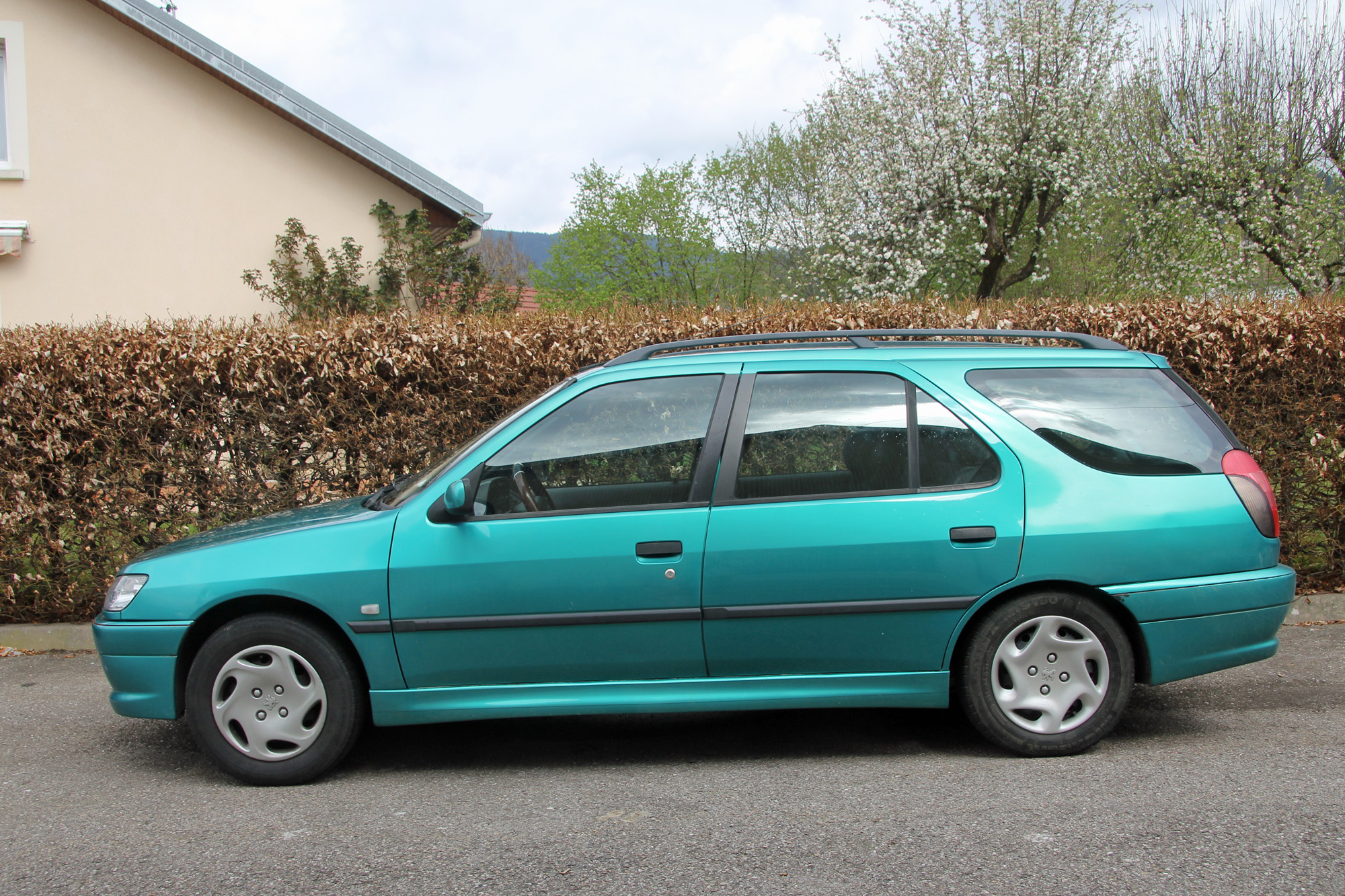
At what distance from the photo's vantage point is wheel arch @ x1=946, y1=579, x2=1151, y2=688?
380 cm

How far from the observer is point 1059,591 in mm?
3828

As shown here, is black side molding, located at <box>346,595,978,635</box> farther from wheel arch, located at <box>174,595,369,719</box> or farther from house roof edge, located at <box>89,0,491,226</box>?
house roof edge, located at <box>89,0,491,226</box>

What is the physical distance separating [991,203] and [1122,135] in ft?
9.36

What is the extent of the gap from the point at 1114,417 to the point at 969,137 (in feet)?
60.7

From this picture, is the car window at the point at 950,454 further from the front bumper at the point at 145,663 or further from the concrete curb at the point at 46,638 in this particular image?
the concrete curb at the point at 46,638

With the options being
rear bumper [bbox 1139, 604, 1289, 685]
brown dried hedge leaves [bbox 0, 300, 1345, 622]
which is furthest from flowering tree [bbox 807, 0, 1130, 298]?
rear bumper [bbox 1139, 604, 1289, 685]

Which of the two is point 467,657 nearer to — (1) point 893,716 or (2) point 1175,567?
(1) point 893,716

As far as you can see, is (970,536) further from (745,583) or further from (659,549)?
(659,549)

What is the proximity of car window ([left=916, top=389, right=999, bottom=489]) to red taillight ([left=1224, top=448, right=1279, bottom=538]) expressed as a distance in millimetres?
974

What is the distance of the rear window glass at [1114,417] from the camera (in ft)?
12.9

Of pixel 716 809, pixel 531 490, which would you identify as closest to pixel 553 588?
pixel 531 490

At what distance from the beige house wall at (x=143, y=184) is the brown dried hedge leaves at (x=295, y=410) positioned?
707 centimetres

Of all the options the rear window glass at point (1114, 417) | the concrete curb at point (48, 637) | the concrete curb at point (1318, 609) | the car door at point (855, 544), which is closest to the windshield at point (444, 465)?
the car door at point (855, 544)

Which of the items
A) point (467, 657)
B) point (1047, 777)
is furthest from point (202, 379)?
point (1047, 777)
